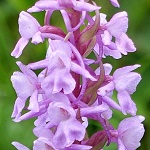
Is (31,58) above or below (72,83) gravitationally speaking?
below

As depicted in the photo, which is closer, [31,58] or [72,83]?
[72,83]

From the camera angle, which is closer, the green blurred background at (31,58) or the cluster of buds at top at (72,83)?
the cluster of buds at top at (72,83)

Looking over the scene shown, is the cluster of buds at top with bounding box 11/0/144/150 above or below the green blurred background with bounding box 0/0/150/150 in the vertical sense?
above

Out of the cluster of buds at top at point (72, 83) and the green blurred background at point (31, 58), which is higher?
the cluster of buds at top at point (72, 83)

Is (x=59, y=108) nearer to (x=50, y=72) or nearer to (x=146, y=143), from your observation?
(x=50, y=72)

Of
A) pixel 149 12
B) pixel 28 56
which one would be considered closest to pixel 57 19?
pixel 28 56
